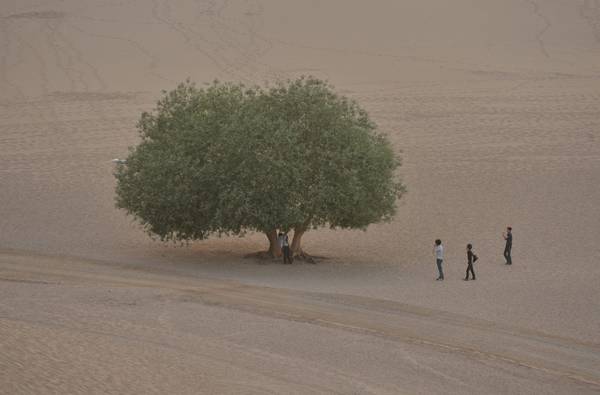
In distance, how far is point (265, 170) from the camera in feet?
102

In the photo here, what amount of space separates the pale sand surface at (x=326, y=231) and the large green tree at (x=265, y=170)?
4.74 feet

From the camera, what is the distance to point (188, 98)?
34.4m

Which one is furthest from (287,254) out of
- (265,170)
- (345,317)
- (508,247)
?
(345,317)

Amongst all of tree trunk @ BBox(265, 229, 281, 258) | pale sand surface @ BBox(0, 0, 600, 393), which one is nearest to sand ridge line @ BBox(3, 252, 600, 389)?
pale sand surface @ BBox(0, 0, 600, 393)

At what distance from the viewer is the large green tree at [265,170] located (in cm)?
3131

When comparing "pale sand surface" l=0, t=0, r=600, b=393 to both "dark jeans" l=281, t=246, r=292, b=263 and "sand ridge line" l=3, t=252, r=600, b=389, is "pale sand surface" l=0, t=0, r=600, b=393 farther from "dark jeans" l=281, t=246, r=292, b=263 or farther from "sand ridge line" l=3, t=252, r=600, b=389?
"dark jeans" l=281, t=246, r=292, b=263

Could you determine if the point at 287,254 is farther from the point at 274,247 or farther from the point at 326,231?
the point at 326,231

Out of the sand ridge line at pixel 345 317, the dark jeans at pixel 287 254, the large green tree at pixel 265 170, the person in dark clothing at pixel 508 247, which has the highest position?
the large green tree at pixel 265 170

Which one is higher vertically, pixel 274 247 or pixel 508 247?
pixel 508 247

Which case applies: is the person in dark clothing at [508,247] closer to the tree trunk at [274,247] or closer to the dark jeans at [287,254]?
the dark jeans at [287,254]

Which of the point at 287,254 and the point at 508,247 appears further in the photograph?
the point at 508,247

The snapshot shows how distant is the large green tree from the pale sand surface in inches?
56.8

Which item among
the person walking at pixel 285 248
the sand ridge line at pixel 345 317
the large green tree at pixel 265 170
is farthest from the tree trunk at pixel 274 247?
the sand ridge line at pixel 345 317

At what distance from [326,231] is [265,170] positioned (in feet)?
24.5
